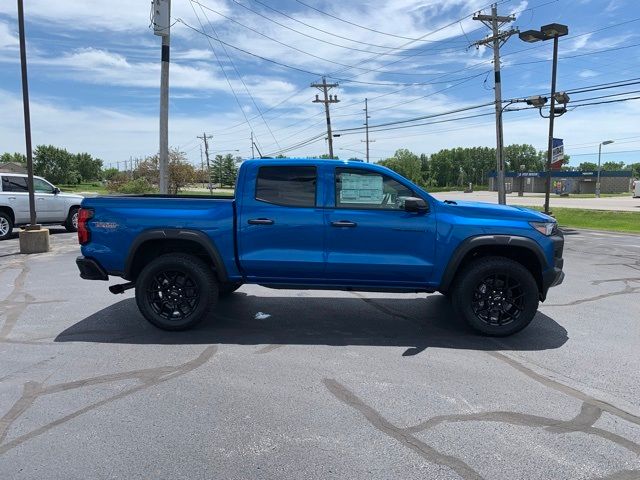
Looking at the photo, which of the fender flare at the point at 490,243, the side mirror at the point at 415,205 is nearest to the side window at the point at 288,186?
the side mirror at the point at 415,205

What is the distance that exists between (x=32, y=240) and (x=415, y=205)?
1034 centimetres

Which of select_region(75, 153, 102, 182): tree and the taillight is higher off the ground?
select_region(75, 153, 102, 182): tree

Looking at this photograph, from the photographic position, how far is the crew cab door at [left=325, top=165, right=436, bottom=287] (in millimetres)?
5316

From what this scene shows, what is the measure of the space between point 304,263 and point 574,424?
9.66 feet

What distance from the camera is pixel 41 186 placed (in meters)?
15.4

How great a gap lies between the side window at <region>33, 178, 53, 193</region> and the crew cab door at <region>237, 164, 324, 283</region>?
12.6 meters

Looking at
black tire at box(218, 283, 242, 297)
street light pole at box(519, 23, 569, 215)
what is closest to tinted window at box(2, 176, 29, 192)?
black tire at box(218, 283, 242, 297)

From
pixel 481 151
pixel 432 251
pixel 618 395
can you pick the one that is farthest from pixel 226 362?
pixel 481 151

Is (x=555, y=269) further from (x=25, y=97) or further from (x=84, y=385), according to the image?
(x=25, y=97)

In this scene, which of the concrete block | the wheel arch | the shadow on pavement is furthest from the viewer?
the wheel arch

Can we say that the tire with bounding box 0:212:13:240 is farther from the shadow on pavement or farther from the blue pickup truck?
the blue pickup truck

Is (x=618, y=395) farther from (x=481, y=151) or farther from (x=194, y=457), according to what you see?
(x=481, y=151)

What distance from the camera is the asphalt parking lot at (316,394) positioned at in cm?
302

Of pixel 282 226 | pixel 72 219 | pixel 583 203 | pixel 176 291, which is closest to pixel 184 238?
pixel 176 291
